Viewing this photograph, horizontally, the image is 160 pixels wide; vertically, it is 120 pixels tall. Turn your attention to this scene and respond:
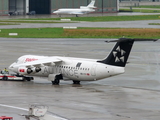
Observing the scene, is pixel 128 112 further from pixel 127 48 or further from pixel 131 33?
pixel 131 33

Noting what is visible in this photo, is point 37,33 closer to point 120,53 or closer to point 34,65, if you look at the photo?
point 34,65

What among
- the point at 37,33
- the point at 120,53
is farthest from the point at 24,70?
the point at 37,33

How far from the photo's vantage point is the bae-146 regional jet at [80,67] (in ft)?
144

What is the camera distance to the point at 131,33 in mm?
99375

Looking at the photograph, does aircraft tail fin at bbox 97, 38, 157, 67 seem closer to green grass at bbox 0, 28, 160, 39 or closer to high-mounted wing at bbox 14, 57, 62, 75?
high-mounted wing at bbox 14, 57, 62, 75

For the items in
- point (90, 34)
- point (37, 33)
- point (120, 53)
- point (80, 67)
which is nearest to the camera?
point (120, 53)

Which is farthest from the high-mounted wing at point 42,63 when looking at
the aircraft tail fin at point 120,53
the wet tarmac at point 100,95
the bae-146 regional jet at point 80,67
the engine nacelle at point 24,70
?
the aircraft tail fin at point 120,53

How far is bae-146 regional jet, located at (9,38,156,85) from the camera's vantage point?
4378 centimetres

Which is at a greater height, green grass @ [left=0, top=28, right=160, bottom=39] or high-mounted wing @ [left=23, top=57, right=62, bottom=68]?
high-mounted wing @ [left=23, top=57, right=62, bottom=68]

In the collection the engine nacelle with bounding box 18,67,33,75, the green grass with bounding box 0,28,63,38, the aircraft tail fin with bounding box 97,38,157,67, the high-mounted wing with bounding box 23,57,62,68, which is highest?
the aircraft tail fin with bounding box 97,38,157,67

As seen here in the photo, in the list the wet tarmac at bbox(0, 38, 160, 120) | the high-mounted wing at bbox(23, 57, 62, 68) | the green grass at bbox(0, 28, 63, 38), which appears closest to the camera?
the wet tarmac at bbox(0, 38, 160, 120)

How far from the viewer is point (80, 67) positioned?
46.1 m

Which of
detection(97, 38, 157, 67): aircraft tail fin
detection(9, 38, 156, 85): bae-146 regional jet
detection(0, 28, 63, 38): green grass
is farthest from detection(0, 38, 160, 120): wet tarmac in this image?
detection(0, 28, 63, 38): green grass

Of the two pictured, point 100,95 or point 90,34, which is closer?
point 100,95
